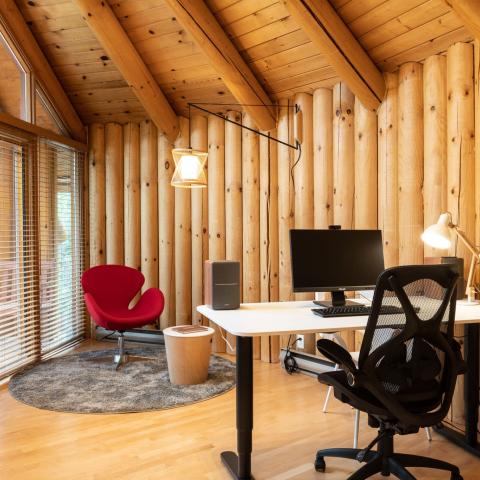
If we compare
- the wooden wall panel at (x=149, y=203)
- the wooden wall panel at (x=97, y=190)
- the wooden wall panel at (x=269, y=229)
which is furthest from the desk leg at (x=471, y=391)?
the wooden wall panel at (x=97, y=190)

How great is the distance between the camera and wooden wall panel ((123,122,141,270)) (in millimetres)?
5367

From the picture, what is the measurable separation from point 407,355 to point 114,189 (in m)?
4.14

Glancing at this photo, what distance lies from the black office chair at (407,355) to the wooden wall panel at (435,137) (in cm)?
137

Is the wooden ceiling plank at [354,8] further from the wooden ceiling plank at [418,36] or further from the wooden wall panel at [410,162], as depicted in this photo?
the wooden wall panel at [410,162]

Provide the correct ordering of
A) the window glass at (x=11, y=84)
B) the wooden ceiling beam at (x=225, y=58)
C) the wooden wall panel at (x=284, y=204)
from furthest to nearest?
1. the wooden wall panel at (x=284, y=204)
2. the window glass at (x=11, y=84)
3. the wooden ceiling beam at (x=225, y=58)

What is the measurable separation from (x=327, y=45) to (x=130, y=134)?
8.83 feet

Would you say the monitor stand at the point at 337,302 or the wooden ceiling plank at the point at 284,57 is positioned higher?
the wooden ceiling plank at the point at 284,57

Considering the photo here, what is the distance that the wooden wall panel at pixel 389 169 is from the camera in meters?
3.66

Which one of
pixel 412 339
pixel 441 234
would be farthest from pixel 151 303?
pixel 412 339

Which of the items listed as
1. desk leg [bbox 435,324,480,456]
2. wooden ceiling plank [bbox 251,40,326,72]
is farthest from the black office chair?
wooden ceiling plank [bbox 251,40,326,72]

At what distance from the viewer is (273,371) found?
14.1 ft

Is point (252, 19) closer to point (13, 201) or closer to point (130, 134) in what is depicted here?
point (130, 134)

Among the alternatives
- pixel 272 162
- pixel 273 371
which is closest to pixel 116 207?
pixel 272 162

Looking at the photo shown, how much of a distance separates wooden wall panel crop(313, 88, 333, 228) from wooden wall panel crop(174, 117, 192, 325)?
1.52 meters
